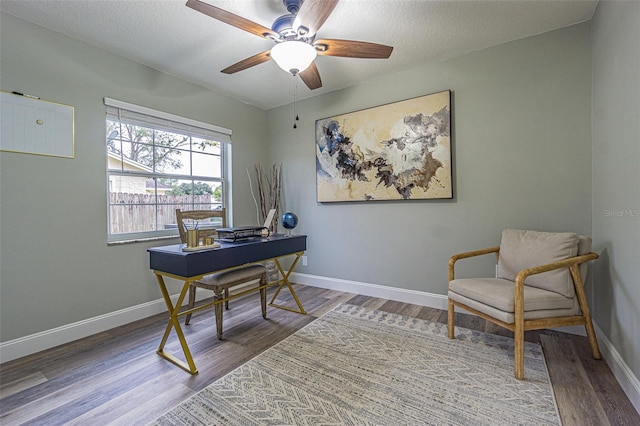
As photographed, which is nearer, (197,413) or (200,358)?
(197,413)

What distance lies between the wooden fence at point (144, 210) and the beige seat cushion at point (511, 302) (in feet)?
9.61

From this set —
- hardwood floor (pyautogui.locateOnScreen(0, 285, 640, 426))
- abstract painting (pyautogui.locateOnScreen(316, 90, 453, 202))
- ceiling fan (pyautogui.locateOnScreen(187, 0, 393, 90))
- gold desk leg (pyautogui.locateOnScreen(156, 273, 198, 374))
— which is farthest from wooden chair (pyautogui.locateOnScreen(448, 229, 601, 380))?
gold desk leg (pyautogui.locateOnScreen(156, 273, 198, 374))

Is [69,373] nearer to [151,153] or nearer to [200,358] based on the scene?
[200,358]

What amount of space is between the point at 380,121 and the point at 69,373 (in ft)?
11.0

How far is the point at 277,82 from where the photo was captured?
10.7ft

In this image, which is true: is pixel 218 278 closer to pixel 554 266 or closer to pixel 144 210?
pixel 144 210

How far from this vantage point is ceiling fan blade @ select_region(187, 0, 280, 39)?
5.00 ft

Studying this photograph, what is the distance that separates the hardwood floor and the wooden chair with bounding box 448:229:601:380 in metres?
0.29

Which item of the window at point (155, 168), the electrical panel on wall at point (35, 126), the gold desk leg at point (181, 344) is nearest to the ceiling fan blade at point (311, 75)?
the window at point (155, 168)

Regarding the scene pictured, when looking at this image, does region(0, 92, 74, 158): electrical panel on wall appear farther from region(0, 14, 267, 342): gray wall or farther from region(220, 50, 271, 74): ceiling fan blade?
region(220, 50, 271, 74): ceiling fan blade

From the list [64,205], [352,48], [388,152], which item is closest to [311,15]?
[352,48]

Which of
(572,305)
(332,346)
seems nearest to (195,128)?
(332,346)

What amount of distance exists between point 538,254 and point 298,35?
230 centimetres

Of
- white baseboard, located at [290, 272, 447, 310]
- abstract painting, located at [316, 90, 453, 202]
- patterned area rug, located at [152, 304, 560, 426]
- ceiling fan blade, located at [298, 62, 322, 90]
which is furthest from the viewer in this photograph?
white baseboard, located at [290, 272, 447, 310]
